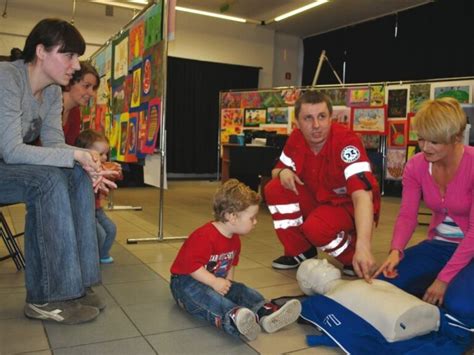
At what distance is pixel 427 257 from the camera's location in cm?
186

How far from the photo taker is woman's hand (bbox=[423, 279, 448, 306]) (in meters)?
1.63

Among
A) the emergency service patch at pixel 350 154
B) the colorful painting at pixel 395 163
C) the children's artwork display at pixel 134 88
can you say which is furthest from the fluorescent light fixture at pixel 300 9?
the emergency service patch at pixel 350 154

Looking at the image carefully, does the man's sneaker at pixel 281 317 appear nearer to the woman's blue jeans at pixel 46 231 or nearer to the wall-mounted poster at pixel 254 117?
the woman's blue jeans at pixel 46 231

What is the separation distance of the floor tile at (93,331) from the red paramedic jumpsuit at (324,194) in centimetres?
105

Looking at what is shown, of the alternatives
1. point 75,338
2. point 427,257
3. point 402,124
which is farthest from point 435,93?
point 75,338

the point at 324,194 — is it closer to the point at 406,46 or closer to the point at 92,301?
the point at 92,301

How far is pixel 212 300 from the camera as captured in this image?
1.64 m

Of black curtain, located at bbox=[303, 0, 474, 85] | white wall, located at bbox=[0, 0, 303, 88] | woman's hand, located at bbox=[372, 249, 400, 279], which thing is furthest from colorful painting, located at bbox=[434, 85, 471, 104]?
woman's hand, located at bbox=[372, 249, 400, 279]

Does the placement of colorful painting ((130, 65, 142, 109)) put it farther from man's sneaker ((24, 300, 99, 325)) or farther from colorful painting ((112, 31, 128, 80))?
man's sneaker ((24, 300, 99, 325))

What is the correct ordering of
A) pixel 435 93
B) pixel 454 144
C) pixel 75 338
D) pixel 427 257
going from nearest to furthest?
pixel 75 338, pixel 454 144, pixel 427 257, pixel 435 93

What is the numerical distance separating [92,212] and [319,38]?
28.3 ft

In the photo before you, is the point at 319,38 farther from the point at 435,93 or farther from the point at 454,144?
the point at 454,144

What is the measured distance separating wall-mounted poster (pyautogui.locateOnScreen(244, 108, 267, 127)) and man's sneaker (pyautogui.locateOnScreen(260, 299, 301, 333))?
6.10m

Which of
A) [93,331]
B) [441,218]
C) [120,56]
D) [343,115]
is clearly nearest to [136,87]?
[120,56]
